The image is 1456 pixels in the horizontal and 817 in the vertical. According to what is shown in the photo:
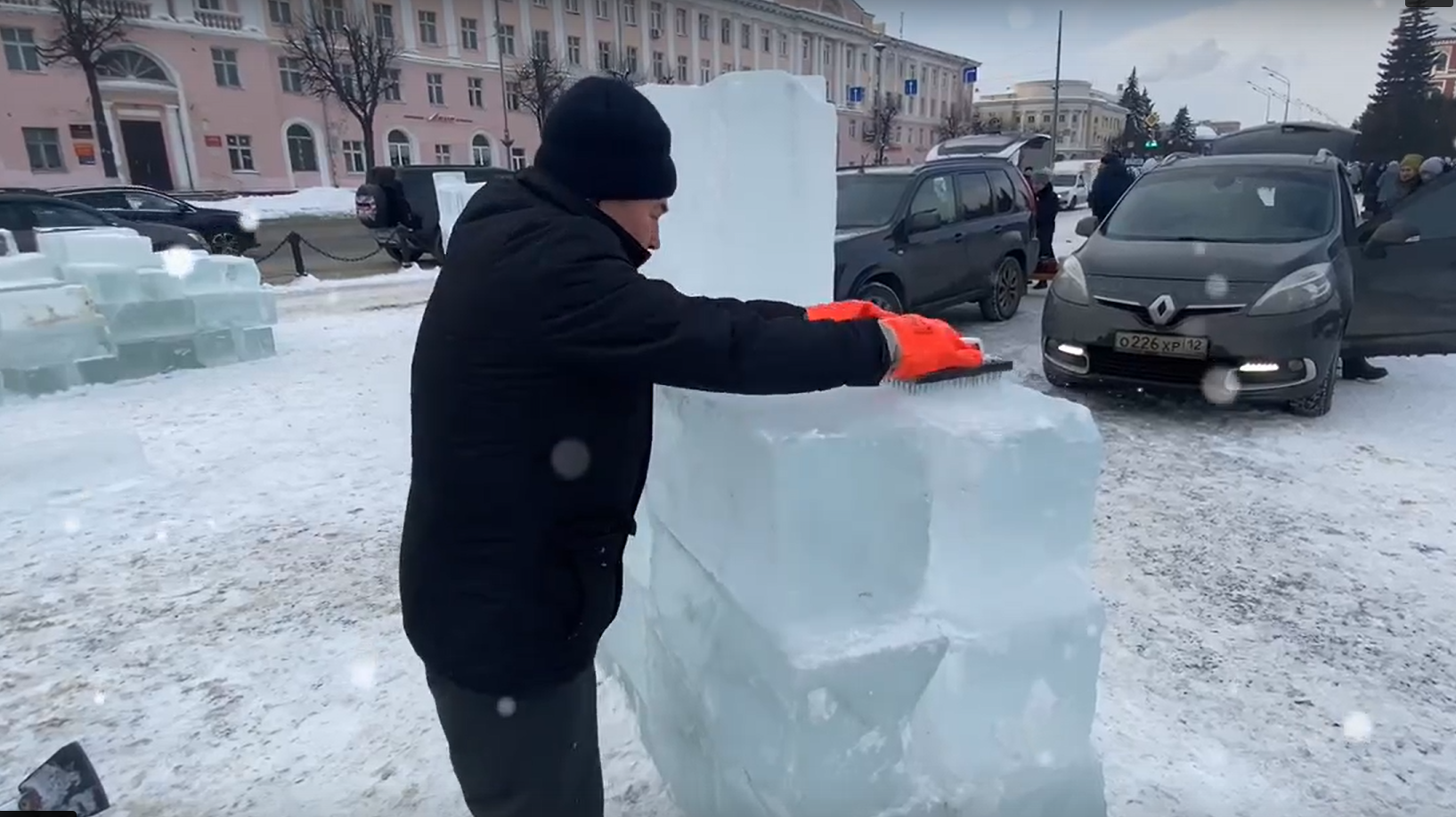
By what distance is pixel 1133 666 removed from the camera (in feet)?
9.67

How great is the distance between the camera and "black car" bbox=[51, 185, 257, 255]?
15.2m

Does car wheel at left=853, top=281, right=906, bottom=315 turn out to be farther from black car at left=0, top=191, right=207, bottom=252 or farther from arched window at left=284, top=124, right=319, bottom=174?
arched window at left=284, top=124, right=319, bottom=174

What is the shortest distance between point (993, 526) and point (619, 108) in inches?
42.4

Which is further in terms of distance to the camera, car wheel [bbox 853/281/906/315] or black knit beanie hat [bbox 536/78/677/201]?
car wheel [bbox 853/281/906/315]

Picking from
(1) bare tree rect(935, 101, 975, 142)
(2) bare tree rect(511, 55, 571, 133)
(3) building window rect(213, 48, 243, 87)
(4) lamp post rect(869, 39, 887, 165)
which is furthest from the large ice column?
(1) bare tree rect(935, 101, 975, 142)

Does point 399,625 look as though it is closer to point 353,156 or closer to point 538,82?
point 353,156

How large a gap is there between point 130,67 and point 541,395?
41.7m

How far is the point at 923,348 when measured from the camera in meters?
1.63

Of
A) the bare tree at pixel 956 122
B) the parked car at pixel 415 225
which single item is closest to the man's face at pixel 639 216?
the parked car at pixel 415 225

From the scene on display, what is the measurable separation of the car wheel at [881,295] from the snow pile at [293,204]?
2522 centimetres

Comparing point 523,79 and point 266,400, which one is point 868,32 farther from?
point 266,400

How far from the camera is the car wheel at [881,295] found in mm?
7443

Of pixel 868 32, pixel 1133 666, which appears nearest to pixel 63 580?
pixel 1133 666

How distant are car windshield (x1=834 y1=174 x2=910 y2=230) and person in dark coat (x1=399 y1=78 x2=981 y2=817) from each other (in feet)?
20.9
